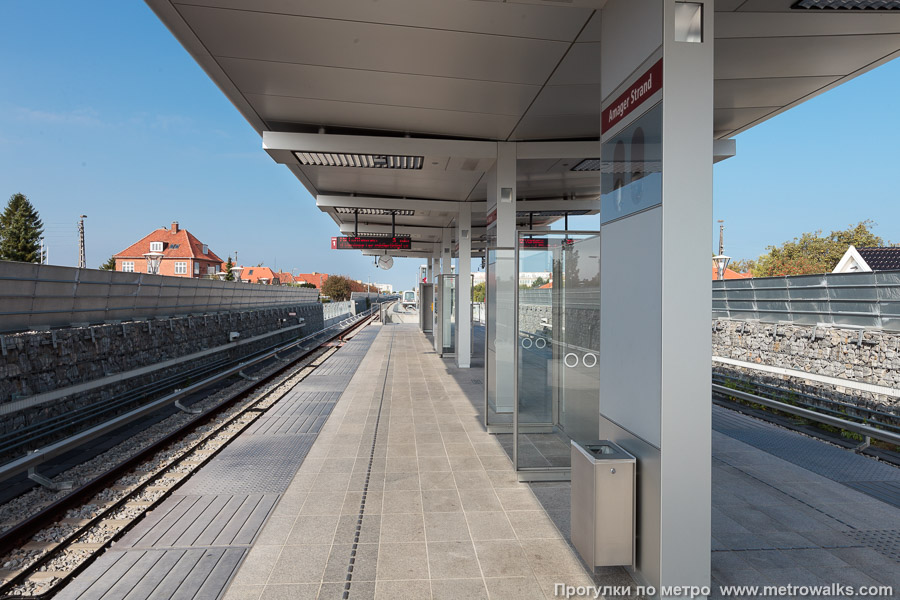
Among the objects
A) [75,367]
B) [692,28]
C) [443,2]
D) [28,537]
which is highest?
[443,2]

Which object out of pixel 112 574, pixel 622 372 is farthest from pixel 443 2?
pixel 112 574

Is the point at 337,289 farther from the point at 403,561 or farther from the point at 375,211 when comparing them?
the point at 403,561

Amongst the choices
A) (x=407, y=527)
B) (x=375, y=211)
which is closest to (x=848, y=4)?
(x=407, y=527)

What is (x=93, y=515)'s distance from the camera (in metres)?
4.46

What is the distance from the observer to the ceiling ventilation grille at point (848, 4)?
416 cm

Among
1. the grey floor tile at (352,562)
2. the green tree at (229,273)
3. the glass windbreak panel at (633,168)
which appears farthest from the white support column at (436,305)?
the green tree at (229,273)

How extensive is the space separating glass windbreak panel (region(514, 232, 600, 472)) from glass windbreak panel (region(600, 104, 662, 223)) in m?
1.43

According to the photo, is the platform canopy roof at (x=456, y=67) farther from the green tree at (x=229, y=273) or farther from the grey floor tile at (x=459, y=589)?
the green tree at (x=229, y=273)

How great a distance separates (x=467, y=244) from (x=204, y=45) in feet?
28.8

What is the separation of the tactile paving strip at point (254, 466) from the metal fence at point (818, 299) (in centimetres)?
886

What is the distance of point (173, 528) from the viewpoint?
3.90m

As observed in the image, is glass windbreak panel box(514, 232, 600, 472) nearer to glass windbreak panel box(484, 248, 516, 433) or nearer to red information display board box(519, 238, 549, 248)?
red information display board box(519, 238, 549, 248)

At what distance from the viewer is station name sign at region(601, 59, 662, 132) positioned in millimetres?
2780

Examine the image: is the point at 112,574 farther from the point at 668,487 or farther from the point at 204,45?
the point at 204,45
